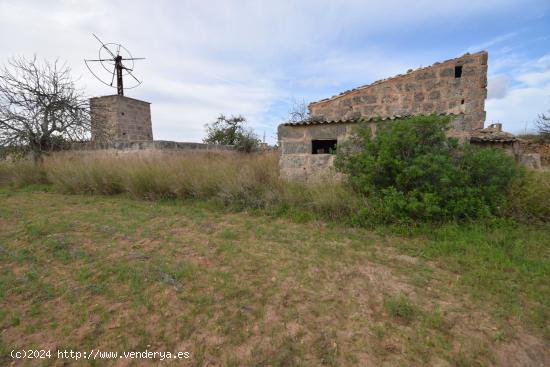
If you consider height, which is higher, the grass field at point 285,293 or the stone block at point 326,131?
the stone block at point 326,131

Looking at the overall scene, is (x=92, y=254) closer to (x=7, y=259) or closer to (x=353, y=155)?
(x=7, y=259)

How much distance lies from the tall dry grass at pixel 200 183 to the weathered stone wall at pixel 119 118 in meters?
3.13

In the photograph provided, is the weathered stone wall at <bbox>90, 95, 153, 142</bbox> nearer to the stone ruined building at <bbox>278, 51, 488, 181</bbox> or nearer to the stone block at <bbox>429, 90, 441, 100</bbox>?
the stone ruined building at <bbox>278, 51, 488, 181</bbox>

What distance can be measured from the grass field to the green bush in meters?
0.32

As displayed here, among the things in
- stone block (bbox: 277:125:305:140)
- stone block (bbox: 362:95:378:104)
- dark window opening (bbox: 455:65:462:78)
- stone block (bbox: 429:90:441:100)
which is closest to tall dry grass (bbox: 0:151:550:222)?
stone block (bbox: 277:125:305:140)

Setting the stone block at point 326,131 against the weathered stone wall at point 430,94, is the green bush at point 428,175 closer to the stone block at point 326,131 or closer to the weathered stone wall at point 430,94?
the stone block at point 326,131

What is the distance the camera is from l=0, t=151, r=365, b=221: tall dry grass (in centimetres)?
490

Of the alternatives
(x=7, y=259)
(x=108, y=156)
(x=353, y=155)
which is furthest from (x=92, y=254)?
(x=108, y=156)

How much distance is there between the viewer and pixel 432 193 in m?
3.93

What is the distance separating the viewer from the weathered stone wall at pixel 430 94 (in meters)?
7.35

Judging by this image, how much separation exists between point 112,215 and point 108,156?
17.5ft

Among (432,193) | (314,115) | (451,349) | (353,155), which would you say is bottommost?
(451,349)

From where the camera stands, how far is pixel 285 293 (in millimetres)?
2533

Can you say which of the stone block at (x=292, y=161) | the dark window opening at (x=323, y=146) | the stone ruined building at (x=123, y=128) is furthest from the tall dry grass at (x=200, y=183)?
the dark window opening at (x=323, y=146)
